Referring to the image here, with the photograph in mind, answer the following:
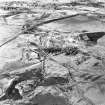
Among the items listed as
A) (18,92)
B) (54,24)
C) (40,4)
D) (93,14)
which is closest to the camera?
(18,92)

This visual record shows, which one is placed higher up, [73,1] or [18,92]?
[73,1]

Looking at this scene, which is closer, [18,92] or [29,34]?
[18,92]

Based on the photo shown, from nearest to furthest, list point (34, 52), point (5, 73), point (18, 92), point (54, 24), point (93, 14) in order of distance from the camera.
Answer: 1. point (18, 92)
2. point (5, 73)
3. point (34, 52)
4. point (54, 24)
5. point (93, 14)

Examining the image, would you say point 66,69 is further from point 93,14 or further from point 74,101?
point 93,14

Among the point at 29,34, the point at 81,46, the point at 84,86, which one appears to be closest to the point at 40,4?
the point at 29,34

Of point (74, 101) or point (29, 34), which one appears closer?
point (74, 101)

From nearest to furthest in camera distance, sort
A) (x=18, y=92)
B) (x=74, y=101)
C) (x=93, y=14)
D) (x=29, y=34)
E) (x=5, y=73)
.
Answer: (x=74, y=101), (x=18, y=92), (x=5, y=73), (x=29, y=34), (x=93, y=14)

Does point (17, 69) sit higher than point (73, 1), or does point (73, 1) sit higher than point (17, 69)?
point (73, 1)

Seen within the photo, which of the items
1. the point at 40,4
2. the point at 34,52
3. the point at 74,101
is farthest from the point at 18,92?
the point at 40,4

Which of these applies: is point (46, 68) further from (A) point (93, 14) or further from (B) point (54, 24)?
(A) point (93, 14)
